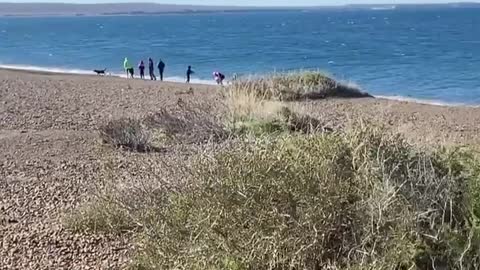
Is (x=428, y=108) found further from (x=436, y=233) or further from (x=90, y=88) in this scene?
(x=436, y=233)

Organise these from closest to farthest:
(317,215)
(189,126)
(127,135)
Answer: (317,215), (127,135), (189,126)

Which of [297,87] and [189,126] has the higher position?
[189,126]

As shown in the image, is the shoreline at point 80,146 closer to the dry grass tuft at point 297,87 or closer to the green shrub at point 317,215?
the green shrub at point 317,215

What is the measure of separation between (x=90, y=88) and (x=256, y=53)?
42204 mm

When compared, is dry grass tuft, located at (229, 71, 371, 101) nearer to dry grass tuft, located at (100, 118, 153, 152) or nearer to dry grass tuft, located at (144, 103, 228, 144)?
dry grass tuft, located at (144, 103, 228, 144)

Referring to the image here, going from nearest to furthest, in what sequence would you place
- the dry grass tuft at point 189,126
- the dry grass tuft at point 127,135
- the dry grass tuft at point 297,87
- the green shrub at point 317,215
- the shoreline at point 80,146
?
the green shrub at point 317,215 → the shoreline at point 80,146 → the dry grass tuft at point 127,135 → the dry grass tuft at point 189,126 → the dry grass tuft at point 297,87

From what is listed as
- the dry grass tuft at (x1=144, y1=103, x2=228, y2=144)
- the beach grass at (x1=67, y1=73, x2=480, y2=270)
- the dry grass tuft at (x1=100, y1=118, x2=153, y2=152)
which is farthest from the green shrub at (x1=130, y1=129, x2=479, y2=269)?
the dry grass tuft at (x1=100, y1=118, x2=153, y2=152)

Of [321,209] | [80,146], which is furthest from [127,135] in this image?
[321,209]

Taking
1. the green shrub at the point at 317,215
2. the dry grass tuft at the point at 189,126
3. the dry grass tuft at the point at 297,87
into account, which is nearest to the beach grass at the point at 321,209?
the green shrub at the point at 317,215

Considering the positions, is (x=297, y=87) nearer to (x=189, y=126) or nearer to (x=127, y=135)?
(x=189, y=126)

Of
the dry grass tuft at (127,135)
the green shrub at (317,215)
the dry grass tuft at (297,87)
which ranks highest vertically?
the green shrub at (317,215)

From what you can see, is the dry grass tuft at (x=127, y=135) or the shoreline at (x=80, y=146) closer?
the shoreline at (x=80, y=146)

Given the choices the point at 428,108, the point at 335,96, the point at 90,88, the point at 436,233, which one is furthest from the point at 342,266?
the point at 90,88

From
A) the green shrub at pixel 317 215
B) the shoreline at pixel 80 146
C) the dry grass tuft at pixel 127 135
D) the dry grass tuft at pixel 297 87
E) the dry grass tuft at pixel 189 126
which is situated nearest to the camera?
the green shrub at pixel 317 215
